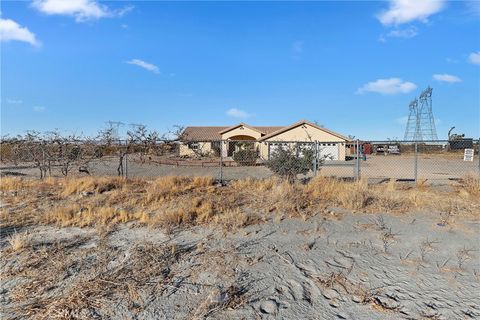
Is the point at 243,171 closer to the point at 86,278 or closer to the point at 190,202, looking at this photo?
the point at 190,202

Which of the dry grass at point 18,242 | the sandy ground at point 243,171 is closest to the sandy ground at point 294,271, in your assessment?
the dry grass at point 18,242

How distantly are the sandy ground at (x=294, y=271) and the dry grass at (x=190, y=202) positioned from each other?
480 mm

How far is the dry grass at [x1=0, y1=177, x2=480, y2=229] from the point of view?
21.5 ft

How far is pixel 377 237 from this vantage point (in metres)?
5.65

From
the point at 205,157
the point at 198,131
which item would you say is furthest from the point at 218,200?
the point at 198,131

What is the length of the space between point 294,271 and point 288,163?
6.97 meters

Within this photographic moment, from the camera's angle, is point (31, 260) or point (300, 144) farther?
point (300, 144)

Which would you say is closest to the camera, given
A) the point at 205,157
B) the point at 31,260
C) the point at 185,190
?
the point at 31,260

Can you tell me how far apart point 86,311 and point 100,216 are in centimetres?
357

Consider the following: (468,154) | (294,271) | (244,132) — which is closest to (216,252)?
(294,271)

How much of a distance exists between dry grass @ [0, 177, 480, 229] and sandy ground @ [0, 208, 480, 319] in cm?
48

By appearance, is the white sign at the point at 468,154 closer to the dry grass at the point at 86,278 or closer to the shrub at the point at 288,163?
the shrub at the point at 288,163

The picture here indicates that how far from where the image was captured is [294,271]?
14.1ft

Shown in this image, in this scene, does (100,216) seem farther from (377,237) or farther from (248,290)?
(377,237)
